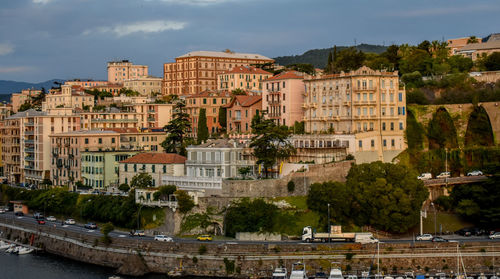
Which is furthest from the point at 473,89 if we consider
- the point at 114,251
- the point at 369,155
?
the point at 114,251

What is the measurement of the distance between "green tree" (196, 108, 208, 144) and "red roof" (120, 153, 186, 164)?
13.0 metres

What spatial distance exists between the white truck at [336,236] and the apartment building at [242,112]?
33.6m

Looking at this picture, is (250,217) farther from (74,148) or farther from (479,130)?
(74,148)

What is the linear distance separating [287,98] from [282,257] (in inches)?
1386

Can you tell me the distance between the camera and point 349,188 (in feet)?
247

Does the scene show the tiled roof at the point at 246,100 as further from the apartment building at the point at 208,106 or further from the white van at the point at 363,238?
the white van at the point at 363,238

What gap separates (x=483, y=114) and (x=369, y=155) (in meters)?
15.7

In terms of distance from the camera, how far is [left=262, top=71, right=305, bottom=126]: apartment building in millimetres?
97688

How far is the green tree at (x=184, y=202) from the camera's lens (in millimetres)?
78625

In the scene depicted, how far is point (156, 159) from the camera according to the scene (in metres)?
91.2

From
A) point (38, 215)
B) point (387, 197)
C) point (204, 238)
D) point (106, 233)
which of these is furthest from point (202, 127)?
point (387, 197)

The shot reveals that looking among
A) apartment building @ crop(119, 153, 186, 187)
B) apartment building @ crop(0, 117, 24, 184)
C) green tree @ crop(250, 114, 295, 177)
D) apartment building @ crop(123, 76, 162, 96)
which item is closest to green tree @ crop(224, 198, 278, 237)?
green tree @ crop(250, 114, 295, 177)

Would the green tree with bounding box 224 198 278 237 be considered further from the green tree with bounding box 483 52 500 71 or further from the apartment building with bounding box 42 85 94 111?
the apartment building with bounding box 42 85 94 111

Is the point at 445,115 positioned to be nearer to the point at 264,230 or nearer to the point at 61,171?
the point at 264,230
